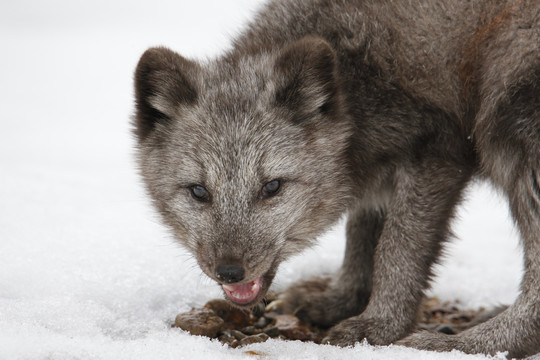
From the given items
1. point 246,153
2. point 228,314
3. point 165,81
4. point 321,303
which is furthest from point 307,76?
point 321,303

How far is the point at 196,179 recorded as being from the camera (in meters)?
4.12

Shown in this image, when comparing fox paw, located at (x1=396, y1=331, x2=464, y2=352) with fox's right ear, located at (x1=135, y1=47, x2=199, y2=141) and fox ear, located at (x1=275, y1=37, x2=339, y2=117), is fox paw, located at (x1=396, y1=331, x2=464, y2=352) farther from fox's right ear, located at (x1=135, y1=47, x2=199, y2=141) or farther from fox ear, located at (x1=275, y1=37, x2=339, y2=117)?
fox's right ear, located at (x1=135, y1=47, x2=199, y2=141)

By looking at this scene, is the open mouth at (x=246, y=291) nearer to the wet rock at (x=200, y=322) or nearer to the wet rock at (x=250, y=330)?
the wet rock at (x=200, y=322)

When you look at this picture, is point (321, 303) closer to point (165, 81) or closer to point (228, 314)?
point (228, 314)

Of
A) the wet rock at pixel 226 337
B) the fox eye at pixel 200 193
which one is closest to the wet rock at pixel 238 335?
the wet rock at pixel 226 337

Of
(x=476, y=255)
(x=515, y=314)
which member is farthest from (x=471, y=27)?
(x=476, y=255)

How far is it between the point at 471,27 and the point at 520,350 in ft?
7.07

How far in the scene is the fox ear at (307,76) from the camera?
414 cm

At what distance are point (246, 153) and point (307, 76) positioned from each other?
677mm

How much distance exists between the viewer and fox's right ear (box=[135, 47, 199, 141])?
14.0 ft

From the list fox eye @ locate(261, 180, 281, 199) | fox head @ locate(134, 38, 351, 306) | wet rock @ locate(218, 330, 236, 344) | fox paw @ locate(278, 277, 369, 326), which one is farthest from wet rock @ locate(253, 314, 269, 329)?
fox eye @ locate(261, 180, 281, 199)

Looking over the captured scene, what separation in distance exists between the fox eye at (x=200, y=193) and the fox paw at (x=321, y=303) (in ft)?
5.09

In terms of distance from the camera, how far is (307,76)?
4211mm

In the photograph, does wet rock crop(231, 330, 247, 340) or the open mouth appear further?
wet rock crop(231, 330, 247, 340)
